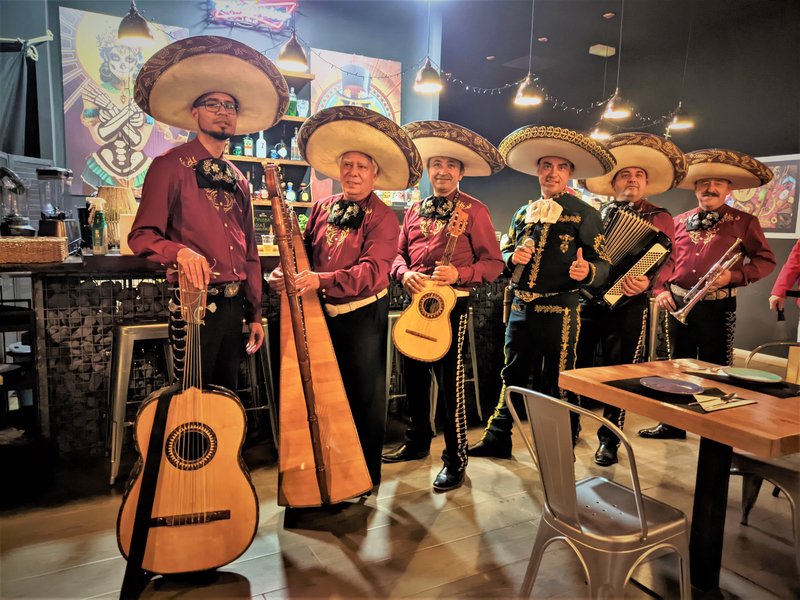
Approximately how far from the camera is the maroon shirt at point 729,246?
11.3 ft

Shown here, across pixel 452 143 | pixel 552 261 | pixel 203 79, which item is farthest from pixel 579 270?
pixel 203 79

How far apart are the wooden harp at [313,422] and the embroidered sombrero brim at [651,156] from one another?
1982 millimetres

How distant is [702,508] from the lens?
78.1 inches

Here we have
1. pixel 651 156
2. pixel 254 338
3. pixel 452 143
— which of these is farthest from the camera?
pixel 651 156

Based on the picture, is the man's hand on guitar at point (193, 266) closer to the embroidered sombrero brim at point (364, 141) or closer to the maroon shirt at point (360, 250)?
the maroon shirt at point (360, 250)

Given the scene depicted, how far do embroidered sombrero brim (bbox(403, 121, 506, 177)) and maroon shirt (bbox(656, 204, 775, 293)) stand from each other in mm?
1562

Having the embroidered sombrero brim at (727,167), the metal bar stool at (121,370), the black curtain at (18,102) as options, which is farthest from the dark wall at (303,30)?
the embroidered sombrero brim at (727,167)

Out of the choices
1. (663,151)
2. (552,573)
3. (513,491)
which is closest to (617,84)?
(663,151)

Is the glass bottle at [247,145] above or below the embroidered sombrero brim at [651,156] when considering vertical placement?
above

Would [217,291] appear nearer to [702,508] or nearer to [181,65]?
[181,65]

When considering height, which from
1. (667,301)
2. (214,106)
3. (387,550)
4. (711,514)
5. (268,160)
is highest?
(268,160)

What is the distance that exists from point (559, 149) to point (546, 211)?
340mm

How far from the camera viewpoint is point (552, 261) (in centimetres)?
284

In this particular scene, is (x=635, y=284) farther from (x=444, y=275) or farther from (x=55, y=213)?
(x=55, y=213)
